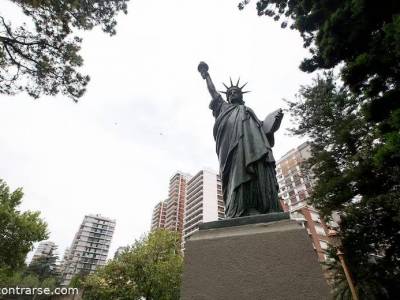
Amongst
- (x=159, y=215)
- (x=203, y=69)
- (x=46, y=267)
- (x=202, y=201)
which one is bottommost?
(x=203, y=69)

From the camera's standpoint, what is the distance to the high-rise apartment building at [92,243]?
92069mm

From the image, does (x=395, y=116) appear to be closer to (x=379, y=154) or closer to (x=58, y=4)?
(x=379, y=154)

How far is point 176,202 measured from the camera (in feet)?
241

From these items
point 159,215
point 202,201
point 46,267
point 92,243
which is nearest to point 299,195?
point 202,201

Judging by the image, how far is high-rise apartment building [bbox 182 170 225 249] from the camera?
59375 mm

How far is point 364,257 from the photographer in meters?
11.3

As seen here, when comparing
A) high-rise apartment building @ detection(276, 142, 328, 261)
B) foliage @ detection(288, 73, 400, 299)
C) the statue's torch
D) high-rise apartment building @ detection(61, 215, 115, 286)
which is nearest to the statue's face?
the statue's torch

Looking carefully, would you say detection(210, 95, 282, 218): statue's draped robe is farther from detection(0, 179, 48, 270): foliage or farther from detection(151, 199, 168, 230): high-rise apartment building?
detection(151, 199, 168, 230): high-rise apartment building

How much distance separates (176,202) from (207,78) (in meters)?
71.3

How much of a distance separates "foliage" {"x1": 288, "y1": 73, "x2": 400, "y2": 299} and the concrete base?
28.8 feet

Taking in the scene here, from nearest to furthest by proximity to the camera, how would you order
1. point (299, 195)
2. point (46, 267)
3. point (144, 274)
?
1. point (144, 274)
2. point (299, 195)
3. point (46, 267)

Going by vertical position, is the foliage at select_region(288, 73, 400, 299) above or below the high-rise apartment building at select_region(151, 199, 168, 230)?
below

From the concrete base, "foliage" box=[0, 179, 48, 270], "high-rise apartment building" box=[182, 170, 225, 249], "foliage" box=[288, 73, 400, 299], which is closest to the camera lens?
the concrete base

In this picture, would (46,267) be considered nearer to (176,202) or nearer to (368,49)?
(176,202)
